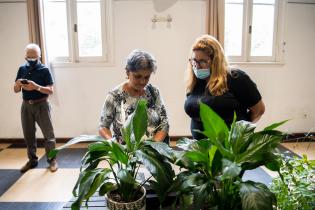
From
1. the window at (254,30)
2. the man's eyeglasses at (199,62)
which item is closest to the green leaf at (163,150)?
the man's eyeglasses at (199,62)

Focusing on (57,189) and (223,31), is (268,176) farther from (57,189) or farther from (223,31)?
(57,189)

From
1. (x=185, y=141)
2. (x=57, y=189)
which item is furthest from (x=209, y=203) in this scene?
(x=57, y=189)

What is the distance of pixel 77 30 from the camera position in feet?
13.1

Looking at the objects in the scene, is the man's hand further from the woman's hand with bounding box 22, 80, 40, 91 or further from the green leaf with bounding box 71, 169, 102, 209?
the green leaf with bounding box 71, 169, 102, 209

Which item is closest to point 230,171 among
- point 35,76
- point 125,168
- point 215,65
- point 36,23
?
point 125,168

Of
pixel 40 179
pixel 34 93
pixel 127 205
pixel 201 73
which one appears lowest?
pixel 40 179

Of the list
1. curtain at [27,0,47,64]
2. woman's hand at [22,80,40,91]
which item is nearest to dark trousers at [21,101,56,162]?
woman's hand at [22,80,40,91]

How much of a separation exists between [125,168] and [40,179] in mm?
2416

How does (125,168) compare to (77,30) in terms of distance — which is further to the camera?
(77,30)

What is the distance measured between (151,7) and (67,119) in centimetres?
201

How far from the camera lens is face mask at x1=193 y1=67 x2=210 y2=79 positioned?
175cm

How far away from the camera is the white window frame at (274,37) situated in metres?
4.05

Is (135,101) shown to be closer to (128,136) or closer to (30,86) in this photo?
(128,136)

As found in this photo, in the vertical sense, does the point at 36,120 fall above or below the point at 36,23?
below
